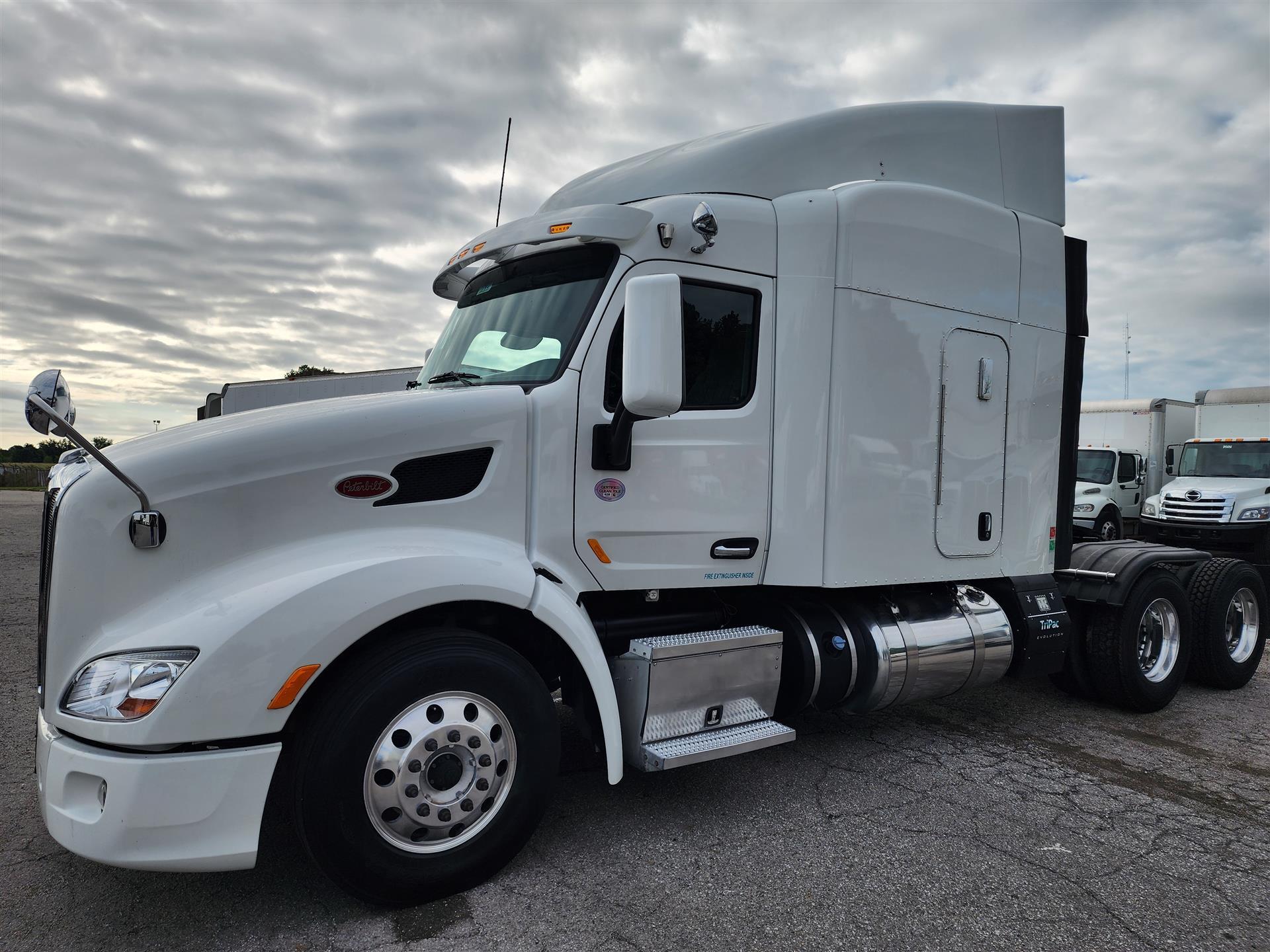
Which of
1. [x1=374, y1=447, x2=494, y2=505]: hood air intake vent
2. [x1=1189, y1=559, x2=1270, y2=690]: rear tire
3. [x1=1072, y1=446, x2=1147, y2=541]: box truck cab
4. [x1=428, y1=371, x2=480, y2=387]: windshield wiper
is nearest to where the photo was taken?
[x1=374, y1=447, x2=494, y2=505]: hood air intake vent

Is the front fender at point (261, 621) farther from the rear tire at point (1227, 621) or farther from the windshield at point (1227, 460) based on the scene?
the windshield at point (1227, 460)

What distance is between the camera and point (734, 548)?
13.5 feet

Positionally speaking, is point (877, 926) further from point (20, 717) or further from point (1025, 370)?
point (20, 717)

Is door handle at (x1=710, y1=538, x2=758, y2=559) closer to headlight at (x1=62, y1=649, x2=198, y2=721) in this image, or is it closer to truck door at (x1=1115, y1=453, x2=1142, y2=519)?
headlight at (x1=62, y1=649, x2=198, y2=721)

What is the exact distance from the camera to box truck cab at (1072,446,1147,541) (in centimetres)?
1634

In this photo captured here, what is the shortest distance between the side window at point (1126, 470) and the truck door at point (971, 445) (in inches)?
548

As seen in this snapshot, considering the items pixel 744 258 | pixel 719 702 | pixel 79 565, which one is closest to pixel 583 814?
pixel 719 702

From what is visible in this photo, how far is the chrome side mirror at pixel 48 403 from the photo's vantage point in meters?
2.68

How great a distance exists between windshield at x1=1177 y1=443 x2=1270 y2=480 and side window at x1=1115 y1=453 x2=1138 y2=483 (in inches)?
62.7

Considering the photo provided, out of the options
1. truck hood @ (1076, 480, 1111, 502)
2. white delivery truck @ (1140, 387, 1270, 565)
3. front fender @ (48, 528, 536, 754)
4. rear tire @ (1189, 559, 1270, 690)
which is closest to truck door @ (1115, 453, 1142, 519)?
truck hood @ (1076, 480, 1111, 502)

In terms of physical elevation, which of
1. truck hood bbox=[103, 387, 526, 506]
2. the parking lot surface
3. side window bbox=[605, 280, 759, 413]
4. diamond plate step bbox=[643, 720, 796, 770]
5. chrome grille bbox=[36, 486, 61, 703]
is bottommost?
the parking lot surface

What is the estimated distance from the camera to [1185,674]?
6641 mm

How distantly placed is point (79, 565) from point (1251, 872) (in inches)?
188

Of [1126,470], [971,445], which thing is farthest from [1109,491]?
[971,445]
